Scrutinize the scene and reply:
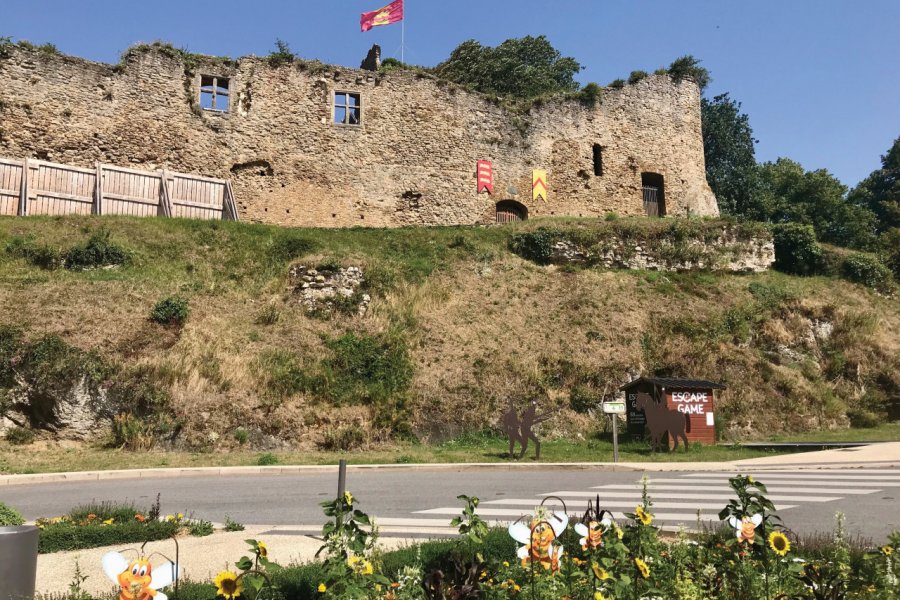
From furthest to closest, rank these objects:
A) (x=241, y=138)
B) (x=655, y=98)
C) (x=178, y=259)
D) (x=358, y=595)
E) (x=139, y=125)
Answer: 1. (x=655, y=98)
2. (x=241, y=138)
3. (x=139, y=125)
4. (x=178, y=259)
5. (x=358, y=595)

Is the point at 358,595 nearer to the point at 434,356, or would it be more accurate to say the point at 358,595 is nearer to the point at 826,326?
the point at 434,356

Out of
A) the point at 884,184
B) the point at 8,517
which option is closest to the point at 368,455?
the point at 8,517

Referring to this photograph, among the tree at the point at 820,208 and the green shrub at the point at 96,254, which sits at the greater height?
the tree at the point at 820,208

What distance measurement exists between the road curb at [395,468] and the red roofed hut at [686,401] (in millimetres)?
2987

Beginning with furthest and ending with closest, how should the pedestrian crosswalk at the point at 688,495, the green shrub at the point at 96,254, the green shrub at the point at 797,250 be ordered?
1. the green shrub at the point at 797,250
2. the green shrub at the point at 96,254
3. the pedestrian crosswalk at the point at 688,495

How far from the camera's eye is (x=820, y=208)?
45.0 m

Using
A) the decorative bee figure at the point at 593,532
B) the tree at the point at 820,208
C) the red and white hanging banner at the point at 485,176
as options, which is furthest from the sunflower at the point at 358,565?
the tree at the point at 820,208

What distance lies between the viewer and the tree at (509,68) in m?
42.2

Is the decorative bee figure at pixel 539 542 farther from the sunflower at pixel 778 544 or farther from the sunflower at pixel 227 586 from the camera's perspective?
the sunflower at pixel 227 586

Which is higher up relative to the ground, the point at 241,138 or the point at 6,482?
the point at 241,138

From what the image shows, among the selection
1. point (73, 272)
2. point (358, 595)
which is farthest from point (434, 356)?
point (358, 595)

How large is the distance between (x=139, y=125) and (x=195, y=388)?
14052 millimetres

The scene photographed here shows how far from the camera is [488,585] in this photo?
3.97 m

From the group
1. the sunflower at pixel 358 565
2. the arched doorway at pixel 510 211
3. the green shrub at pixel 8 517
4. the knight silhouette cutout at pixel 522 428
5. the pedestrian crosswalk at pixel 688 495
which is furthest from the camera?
the arched doorway at pixel 510 211
